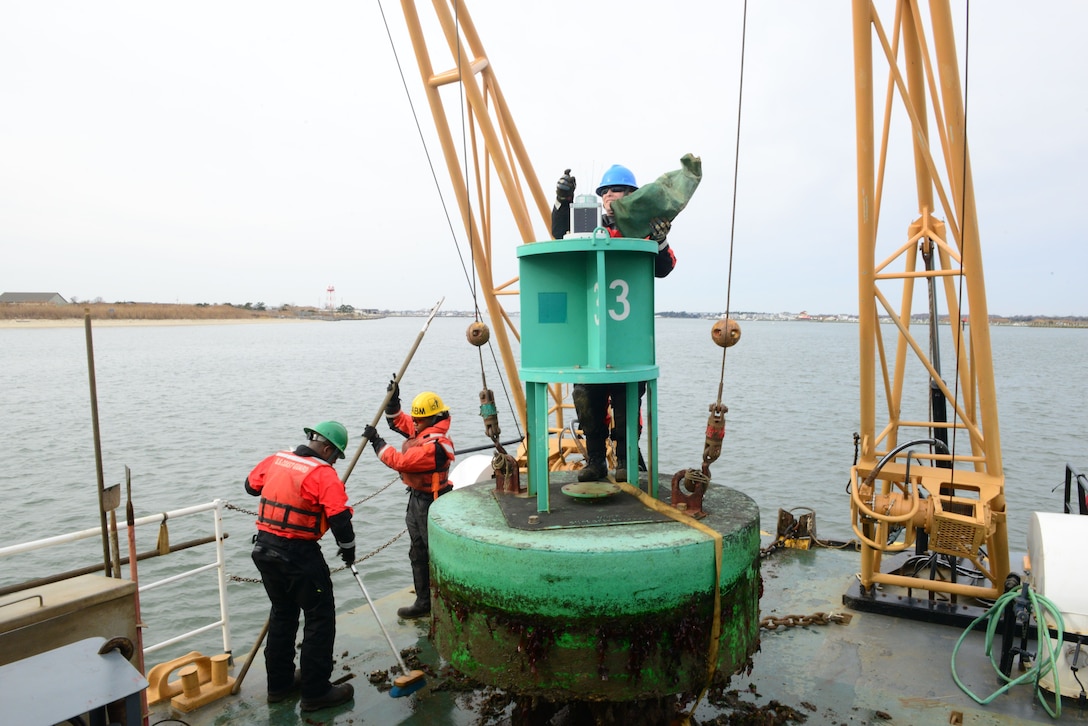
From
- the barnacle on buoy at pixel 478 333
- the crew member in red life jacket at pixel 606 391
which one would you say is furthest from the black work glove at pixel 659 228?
the barnacle on buoy at pixel 478 333

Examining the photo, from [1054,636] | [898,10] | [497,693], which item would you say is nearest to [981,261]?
[898,10]

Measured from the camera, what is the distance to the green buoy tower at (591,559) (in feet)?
11.1

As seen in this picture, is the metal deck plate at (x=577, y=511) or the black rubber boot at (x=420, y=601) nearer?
the metal deck plate at (x=577, y=511)

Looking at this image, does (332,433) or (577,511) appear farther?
(332,433)

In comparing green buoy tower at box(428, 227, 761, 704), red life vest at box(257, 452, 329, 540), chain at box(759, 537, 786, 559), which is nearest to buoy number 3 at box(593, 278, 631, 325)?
green buoy tower at box(428, 227, 761, 704)

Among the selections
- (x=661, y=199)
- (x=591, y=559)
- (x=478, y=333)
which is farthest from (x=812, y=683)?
(x=478, y=333)

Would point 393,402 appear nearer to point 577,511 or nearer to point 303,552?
point 303,552

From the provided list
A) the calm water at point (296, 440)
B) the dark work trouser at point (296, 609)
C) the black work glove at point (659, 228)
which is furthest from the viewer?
the calm water at point (296, 440)

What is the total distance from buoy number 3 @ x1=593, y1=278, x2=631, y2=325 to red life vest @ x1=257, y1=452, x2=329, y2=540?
2.19 m

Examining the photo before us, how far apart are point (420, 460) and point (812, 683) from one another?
3397 millimetres

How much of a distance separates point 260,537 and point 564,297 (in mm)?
2585

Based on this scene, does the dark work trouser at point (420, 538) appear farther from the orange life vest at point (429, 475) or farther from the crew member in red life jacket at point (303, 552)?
the crew member in red life jacket at point (303, 552)

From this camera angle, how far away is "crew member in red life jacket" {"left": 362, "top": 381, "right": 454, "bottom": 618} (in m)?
6.05

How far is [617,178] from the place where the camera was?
487 cm
